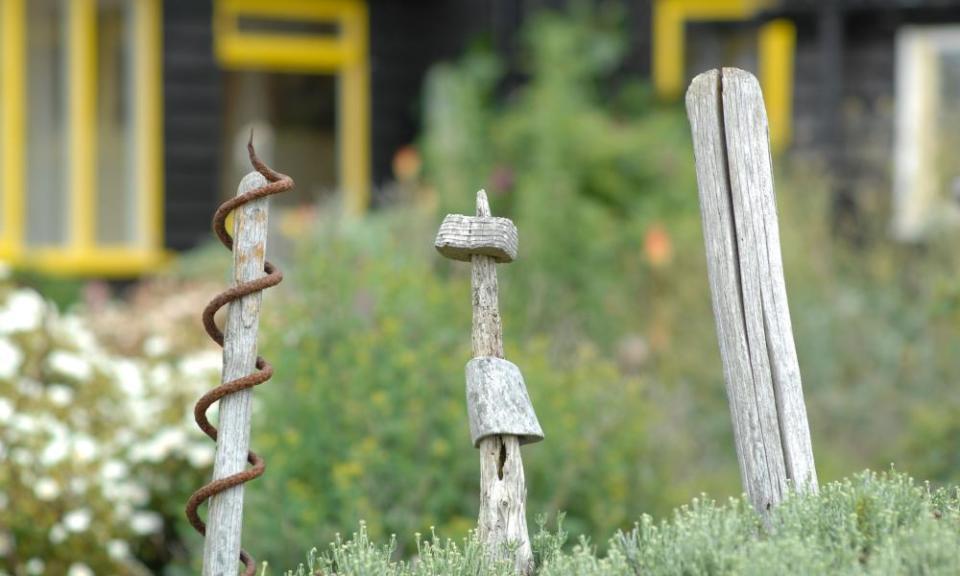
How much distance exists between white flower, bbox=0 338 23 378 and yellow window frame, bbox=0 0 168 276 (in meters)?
4.56

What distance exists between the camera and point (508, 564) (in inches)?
100

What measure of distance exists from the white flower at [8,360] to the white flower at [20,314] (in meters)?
0.07

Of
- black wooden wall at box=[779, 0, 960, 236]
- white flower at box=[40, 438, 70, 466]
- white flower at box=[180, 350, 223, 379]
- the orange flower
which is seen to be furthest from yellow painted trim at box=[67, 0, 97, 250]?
white flower at box=[40, 438, 70, 466]

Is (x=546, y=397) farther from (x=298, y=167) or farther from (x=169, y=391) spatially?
(x=298, y=167)

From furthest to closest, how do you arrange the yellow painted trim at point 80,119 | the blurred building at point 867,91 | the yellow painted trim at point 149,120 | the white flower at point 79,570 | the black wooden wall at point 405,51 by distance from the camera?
the black wooden wall at point 405,51
the yellow painted trim at point 149,120
the yellow painted trim at point 80,119
the blurred building at point 867,91
the white flower at point 79,570

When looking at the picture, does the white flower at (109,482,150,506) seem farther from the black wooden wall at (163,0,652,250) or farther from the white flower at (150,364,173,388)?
the black wooden wall at (163,0,652,250)

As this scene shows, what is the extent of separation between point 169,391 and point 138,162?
200 inches

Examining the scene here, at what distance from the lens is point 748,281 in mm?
2801

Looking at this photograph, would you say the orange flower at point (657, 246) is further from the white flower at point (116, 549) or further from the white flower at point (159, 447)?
the white flower at point (116, 549)

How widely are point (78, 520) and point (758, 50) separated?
7315mm

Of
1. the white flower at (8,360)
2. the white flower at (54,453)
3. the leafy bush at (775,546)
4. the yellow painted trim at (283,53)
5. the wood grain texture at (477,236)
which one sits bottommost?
the leafy bush at (775,546)

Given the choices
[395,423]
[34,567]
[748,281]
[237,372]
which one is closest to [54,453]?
[34,567]

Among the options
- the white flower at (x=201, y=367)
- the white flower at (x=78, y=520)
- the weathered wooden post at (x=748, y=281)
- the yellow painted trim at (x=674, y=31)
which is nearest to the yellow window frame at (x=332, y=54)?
the yellow painted trim at (x=674, y=31)

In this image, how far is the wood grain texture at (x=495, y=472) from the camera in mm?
2635
